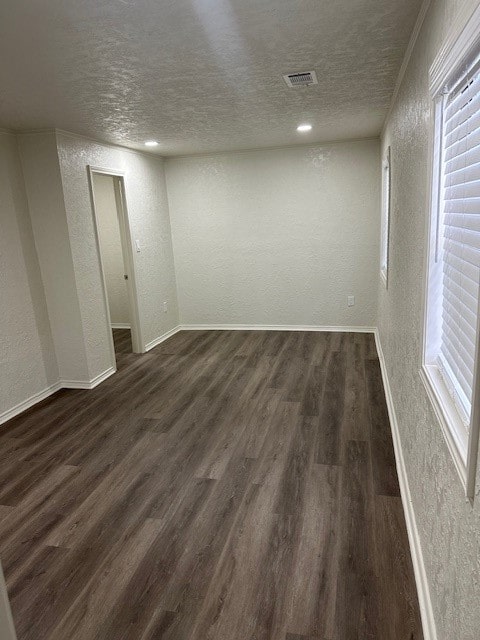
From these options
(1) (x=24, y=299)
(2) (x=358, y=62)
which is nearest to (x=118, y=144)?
(1) (x=24, y=299)

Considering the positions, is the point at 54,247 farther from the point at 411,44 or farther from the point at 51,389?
the point at 411,44

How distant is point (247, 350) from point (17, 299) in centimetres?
256

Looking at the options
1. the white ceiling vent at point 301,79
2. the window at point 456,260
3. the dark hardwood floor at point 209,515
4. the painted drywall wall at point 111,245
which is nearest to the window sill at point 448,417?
the window at point 456,260

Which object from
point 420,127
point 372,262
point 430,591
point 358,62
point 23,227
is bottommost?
point 430,591

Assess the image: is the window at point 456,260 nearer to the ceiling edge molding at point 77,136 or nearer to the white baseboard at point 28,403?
the ceiling edge molding at point 77,136

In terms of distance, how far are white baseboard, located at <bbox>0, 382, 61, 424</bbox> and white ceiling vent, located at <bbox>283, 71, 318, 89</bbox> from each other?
3.37 metres

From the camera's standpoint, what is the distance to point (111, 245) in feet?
21.1

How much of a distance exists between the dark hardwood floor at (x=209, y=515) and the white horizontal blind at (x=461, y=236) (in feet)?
3.41

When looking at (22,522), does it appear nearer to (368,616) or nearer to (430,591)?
(368,616)

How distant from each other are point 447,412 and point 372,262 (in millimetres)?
4367

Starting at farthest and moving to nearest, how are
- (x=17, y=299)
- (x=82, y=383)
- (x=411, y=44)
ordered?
(x=82, y=383) → (x=17, y=299) → (x=411, y=44)

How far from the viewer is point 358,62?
2496 mm

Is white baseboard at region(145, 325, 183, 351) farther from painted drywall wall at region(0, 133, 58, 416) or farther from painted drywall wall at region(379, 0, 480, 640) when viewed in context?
painted drywall wall at region(379, 0, 480, 640)

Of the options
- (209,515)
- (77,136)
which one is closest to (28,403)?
(209,515)
